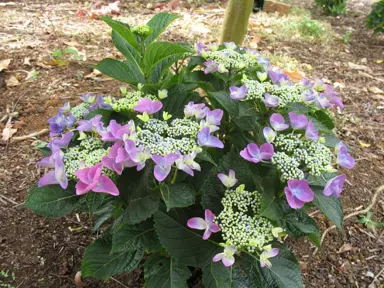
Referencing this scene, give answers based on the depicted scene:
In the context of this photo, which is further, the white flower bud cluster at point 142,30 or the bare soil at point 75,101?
the bare soil at point 75,101

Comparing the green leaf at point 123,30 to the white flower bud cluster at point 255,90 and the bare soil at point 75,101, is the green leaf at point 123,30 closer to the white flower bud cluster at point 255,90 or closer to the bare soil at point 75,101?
the white flower bud cluster at point 255,90

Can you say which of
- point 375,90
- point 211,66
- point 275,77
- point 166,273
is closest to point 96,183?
point 166,273

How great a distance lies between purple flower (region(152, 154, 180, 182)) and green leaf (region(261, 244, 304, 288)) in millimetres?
401

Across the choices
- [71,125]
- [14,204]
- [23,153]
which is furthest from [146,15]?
[71,125]

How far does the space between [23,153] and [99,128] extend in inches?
48.3

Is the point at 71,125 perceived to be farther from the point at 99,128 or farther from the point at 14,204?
the point at 14,204

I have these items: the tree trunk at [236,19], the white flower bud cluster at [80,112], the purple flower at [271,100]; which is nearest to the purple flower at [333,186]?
the purple flower at [271,100]

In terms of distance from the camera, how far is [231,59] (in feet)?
3.87

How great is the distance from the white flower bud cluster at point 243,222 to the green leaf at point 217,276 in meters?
0.11

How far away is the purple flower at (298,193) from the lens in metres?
0.85

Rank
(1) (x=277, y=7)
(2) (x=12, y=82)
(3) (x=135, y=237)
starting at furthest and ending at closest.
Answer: (1) (x=277, y=7)
(2) (x=12, y=82)
(3) (x=135, y=237)

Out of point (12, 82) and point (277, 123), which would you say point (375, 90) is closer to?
point (277, 123)

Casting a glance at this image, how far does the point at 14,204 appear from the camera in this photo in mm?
1722

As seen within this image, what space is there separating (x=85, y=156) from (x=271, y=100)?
0.47m
